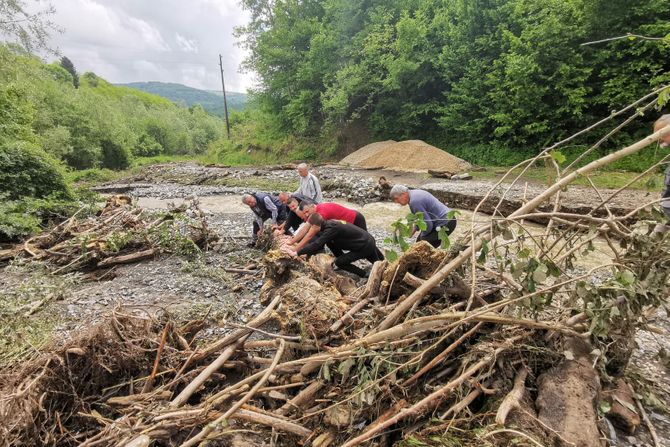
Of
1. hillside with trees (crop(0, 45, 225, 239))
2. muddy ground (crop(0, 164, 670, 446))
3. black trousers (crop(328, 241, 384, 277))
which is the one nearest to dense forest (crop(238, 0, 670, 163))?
muddy ground (crop(0, 164, 670, 446))

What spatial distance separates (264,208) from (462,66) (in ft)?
52.1

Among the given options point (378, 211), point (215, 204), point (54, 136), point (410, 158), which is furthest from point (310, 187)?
point (54, 136)

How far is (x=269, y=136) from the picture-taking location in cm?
2725

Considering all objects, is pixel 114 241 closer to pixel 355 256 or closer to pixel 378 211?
pixel 355 256

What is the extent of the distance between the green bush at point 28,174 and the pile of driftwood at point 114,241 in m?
3.88

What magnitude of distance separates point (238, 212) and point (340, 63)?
50.9ft

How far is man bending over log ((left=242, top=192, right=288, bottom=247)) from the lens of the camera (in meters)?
6.97

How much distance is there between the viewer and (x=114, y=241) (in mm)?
6758

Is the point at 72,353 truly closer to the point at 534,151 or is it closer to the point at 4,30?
the point at 4,30

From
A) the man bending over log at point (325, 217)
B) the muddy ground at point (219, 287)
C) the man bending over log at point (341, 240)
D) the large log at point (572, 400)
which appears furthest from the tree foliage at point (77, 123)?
the large log at point (572, 400)

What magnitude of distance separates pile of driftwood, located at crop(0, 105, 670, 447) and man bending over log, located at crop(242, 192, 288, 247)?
408 cm

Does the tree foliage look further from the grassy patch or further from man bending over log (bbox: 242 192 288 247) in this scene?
man bending over log (bbox: 242 192 288 247)

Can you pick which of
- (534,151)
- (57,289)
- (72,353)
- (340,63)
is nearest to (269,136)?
(340,63)

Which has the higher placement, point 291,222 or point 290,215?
point 290,215
